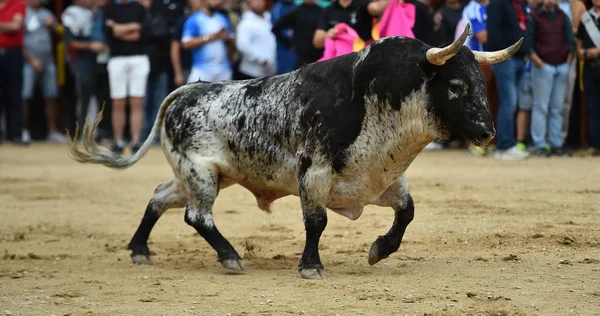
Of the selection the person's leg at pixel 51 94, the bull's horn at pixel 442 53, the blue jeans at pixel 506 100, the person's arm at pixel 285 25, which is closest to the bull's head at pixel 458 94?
the bull's horn at pixel 442 53

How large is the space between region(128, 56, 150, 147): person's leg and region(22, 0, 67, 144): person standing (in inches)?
114

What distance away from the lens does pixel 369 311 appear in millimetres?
6414

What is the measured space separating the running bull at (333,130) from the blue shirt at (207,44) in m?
7.79

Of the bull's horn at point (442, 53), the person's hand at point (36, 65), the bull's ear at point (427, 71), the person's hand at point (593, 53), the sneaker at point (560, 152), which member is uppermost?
the bull's horn at point (442, 53)

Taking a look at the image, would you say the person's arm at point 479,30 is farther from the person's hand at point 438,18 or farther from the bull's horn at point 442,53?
the bull's horn at point 442,53

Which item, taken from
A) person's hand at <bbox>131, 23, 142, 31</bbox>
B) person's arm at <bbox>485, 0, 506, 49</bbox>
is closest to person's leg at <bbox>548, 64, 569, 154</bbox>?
person's arm at <bbox>485, 0, 506, 49</bbox>

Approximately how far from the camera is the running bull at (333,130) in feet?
23.7

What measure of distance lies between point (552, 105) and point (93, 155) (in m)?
7.44

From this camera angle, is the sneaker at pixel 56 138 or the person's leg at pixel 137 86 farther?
the sneaker at pixel 56 138

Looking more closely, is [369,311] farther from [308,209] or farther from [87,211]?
[87,211]

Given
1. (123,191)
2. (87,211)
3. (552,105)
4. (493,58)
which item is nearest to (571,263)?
(493,58)

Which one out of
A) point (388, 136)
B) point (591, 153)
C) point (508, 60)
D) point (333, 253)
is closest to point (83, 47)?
point (508, 60)

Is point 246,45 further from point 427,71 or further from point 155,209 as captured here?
point 427,71

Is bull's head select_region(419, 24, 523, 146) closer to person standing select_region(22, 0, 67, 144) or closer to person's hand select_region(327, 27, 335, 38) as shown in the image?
person's hand select_region(327, 27, 335, 38)
